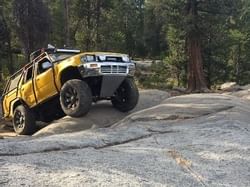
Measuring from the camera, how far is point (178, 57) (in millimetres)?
37562

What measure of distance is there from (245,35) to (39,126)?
132ft

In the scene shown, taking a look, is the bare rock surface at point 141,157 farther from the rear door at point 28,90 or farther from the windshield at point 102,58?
the rear door at point 28,90

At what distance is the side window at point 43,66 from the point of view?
43.1 ft

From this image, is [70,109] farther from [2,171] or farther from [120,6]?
[120,6]

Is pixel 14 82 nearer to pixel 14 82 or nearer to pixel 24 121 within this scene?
pixel 14 82

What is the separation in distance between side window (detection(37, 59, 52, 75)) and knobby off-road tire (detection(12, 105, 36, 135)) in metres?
1.34

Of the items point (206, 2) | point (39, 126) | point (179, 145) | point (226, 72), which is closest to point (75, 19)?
point (226, 72)

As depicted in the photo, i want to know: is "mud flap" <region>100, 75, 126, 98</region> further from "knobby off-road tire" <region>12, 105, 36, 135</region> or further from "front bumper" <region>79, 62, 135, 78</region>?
"knobby off-road tire" <region>12, 105, 36, 135</region>

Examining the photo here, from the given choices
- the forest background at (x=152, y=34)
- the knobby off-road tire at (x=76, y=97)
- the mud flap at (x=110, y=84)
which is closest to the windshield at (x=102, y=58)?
the mud flap at (x=110, y=84)

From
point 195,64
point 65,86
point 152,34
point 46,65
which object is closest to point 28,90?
point 46,65

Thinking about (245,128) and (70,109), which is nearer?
(245,128)

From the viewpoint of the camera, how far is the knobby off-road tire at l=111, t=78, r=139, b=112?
13.7 m

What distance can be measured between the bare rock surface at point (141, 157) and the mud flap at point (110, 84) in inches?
97.8

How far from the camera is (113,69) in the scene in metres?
12.1
